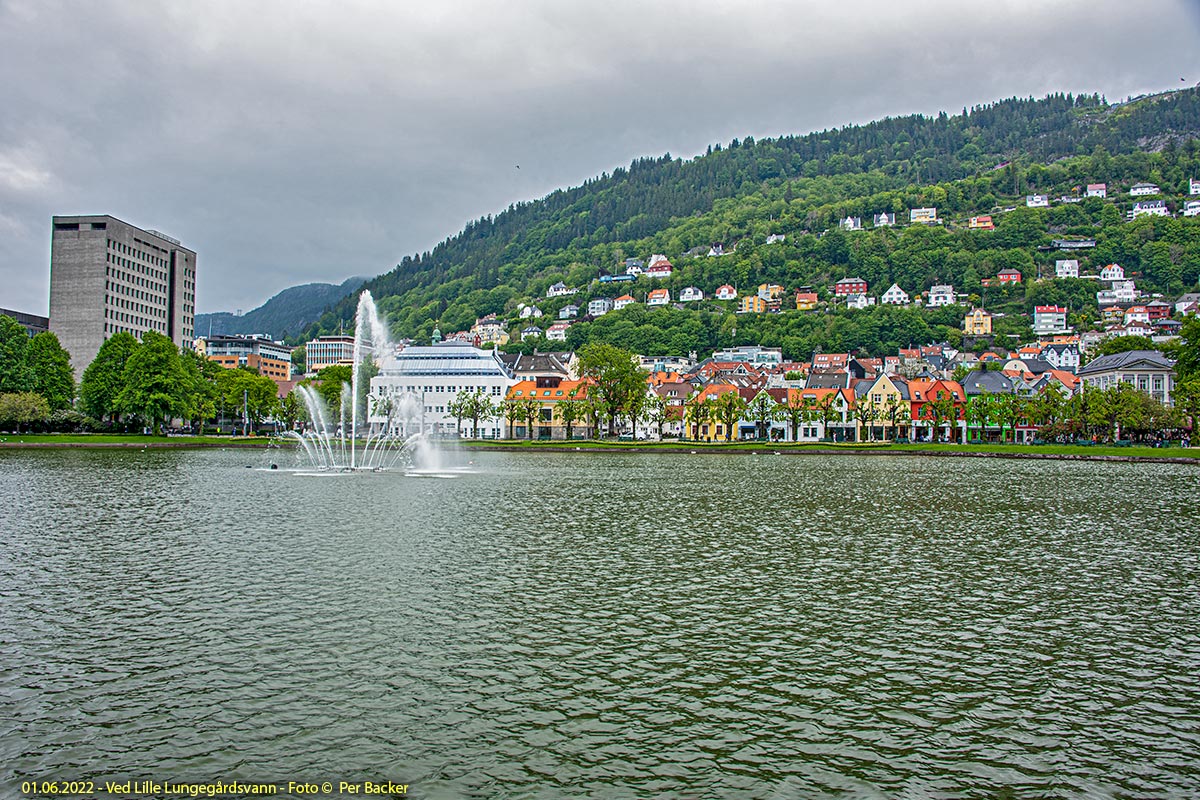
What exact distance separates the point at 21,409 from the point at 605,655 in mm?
98572

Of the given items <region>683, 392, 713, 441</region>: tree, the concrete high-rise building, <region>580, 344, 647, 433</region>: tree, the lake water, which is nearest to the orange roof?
<region>683, 392, 713, 441</region>: tree

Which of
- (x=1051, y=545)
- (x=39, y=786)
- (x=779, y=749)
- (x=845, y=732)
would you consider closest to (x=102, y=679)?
(x=39, y=786)

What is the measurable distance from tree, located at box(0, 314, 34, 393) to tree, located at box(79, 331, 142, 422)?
5929mm

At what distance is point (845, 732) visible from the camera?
11695mm

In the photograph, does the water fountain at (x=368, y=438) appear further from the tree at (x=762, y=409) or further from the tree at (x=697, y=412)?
the tree at (x=762, y=409)

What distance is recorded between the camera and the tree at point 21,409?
298ft

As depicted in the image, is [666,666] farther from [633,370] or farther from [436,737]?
[633,370]

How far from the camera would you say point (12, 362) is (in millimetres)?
95500

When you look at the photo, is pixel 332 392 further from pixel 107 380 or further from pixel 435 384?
pixel 107 380

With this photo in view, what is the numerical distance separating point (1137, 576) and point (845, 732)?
1523 cm

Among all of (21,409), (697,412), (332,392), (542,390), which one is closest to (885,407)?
(697,412)

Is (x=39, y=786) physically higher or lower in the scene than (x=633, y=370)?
lower

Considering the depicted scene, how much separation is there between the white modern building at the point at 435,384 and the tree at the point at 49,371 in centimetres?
4322

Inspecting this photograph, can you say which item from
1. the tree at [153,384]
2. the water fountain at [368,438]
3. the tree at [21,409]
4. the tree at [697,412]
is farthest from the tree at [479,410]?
the tree at [21,409]
